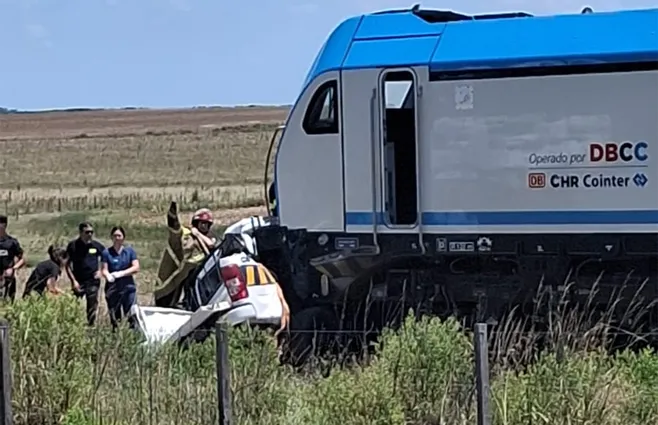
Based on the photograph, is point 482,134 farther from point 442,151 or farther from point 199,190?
point 199,190

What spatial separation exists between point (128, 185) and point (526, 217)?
111 feet

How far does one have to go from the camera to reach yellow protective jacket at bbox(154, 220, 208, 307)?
44.1 feet

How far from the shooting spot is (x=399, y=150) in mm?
12227

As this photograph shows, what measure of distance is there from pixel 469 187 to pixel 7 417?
18.0 feet

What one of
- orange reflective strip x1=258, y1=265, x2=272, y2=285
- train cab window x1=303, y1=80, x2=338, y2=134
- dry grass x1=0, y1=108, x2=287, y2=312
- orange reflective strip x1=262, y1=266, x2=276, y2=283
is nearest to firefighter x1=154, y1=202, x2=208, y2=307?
orange reflective strip x1=262, y1=266, x2=276, y2=283

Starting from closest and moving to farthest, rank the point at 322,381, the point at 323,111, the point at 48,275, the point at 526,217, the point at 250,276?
the point at 322,381 < the point at 526,217 < the point at 250,276 < the point at 323,111 < the point at 48,275

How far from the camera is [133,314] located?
11.6m

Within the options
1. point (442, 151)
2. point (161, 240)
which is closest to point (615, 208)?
point (442, 151)

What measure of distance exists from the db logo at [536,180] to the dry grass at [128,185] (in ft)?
22.9

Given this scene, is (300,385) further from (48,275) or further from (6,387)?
(48,275)

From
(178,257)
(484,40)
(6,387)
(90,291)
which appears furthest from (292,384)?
(90,291)

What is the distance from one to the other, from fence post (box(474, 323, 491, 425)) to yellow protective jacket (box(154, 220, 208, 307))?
261 inches

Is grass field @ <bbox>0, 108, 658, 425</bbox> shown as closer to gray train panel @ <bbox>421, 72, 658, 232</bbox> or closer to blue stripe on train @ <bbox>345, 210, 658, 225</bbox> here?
blue stripe on train @ <bbox>345, 210, 658, 225</bbox>

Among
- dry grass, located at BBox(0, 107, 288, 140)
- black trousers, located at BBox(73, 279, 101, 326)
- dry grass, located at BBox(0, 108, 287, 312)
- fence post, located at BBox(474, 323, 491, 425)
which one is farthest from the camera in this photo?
dry grass, located at BBox(0, 107, 288, 140)
